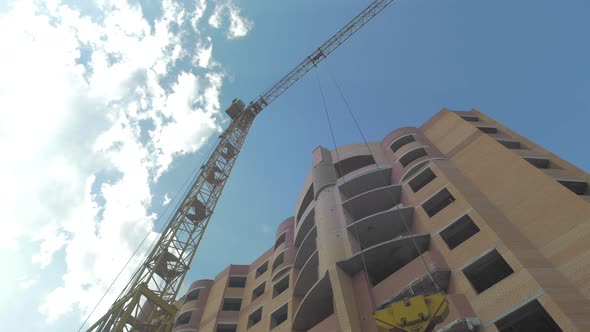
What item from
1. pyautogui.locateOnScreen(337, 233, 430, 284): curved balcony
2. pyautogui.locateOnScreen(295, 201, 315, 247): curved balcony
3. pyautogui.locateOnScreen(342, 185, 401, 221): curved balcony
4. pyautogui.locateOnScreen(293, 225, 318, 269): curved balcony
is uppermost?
pyautogui.locateOnScreen(295, 201, 315, 247): curved balcony

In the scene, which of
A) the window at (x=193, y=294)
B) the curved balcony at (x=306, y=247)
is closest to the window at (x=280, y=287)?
the curved balcony at (x=306, y=247)

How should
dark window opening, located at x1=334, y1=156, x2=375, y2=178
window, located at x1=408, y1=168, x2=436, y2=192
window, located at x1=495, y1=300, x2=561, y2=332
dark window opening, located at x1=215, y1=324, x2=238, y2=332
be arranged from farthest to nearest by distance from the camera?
dark window opening, located at x1=334, y1=156, x2=375, y2=178 < dark window opening, located at x1=215, y1=324, x2=238, y2=332 < window, located at x1=408, y1=168, x2=436, y2=192 < window, located at x1=495, y1=300, x2=561, y2=332

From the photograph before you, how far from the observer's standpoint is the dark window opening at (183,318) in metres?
34.9

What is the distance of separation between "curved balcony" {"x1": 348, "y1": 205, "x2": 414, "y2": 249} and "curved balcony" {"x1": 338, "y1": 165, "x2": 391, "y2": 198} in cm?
538

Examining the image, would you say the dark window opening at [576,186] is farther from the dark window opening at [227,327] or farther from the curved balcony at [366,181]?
the dark window opening at [227,327]

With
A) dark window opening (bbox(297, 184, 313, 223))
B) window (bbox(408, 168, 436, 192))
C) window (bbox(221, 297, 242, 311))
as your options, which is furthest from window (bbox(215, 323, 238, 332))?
window (bbox(408, 168, 436, 192))

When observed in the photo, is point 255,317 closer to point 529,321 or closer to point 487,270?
point 487,270

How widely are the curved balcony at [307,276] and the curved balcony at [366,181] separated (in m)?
6.74

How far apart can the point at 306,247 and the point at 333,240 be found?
19.6 ft

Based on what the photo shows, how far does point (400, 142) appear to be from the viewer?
3125cm

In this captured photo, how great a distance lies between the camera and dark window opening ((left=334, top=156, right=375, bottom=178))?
107ft

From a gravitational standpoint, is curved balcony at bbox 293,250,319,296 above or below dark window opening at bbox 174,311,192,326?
below

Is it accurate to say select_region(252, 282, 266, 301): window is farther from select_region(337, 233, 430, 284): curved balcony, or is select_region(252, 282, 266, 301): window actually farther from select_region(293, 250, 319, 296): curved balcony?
select_region(337, 233, 430, 284): curved balcony

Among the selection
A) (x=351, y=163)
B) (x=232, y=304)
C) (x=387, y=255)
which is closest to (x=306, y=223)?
(x=351, y=163)
